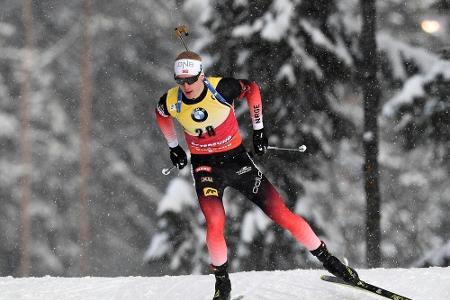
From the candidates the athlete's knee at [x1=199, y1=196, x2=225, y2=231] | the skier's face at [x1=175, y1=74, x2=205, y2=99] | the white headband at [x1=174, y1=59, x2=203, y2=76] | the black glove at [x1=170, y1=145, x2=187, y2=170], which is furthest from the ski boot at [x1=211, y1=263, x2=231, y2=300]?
the white headband at [x1=174, y1=59, x2=203, y2=76]

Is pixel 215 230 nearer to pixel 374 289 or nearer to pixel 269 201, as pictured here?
pixel 269 201

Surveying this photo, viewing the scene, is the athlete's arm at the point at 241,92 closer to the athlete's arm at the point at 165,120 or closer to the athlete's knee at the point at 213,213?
the athlete's arm at the point at 165,120

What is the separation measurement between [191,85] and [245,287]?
2.22 meters

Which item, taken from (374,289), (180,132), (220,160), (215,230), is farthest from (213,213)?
(180,132)

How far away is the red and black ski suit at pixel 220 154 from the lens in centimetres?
680

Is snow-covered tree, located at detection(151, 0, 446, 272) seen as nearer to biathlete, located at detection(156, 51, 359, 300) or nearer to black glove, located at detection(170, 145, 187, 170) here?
black glove, located at detection(170, 145, 187, 170)

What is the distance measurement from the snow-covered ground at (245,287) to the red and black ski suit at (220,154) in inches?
30.2

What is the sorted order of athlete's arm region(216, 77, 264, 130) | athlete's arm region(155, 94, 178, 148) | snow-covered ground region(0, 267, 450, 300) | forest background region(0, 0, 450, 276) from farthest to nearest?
forest background region(0, 0, 450, 276) < snow-covered ground region(0, 267, 450, 300) < athlete's arm region(155, 94, 178, 148) < athlete's arm region(216, 77, 264, 130)

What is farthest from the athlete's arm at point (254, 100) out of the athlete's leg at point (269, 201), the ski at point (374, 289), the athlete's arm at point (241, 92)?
the ski at point (374, 289)

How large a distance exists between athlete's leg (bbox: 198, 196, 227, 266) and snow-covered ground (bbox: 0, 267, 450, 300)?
2.72 feet

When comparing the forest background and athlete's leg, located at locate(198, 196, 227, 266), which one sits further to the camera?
the forest background

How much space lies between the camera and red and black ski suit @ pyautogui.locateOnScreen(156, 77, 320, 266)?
6.80 metres

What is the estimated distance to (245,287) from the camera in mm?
7660

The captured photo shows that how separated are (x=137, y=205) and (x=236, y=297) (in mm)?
12591
